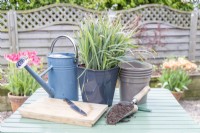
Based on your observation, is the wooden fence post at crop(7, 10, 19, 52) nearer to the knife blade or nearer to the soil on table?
the knife blade

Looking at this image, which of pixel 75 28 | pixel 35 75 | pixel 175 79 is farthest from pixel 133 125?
pixel 75 28

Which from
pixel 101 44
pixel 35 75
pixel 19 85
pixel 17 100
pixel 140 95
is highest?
pixel 101 44

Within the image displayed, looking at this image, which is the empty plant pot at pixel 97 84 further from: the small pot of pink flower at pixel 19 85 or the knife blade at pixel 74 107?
the small pot of pink flower at pixel 19 85

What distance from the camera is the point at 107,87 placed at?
129cm

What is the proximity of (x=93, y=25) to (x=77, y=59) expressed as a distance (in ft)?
0.61

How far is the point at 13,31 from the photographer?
364 cm

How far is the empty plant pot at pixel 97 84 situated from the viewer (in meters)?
1.25

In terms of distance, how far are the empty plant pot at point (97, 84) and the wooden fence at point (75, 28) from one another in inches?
89.8

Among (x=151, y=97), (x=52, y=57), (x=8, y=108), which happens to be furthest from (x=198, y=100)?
(x=52, y=57)

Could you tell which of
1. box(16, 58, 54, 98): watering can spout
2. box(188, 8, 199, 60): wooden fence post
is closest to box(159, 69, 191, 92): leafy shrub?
box(188, 8, 199, 60): wooden fence post

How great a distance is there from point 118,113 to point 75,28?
280 centimetres

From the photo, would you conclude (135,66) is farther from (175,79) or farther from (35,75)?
(175,79)

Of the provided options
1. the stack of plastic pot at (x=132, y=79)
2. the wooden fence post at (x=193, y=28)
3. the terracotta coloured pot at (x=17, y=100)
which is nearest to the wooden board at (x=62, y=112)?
the stack of plastic pot at (x=132, y=79)

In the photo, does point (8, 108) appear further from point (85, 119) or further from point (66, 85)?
point (85, 119)
